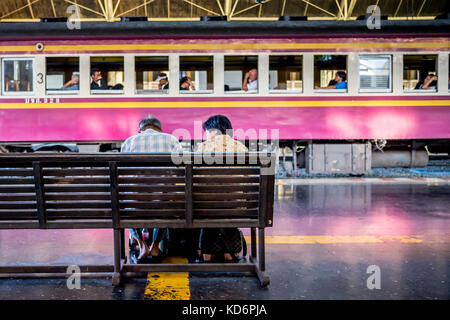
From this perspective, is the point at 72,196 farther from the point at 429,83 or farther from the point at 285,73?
the point at 429,83

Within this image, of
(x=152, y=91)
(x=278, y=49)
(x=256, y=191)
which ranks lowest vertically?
(x=256, y=191)

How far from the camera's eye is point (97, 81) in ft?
28.3

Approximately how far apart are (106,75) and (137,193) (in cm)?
641

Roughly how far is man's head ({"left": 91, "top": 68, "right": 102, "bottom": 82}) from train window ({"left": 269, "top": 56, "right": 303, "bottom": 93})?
373cm

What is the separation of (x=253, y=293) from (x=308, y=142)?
6.45 meters

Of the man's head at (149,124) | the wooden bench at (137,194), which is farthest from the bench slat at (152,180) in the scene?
the man's head at (149,124)

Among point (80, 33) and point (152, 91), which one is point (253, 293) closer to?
point (152, 91)

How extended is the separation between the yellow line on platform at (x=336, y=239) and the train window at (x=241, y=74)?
16.2 feet

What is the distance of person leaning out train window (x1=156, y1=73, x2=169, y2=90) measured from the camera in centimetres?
863

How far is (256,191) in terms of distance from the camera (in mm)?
2969

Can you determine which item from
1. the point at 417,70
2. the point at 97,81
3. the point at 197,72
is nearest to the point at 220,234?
the point at 197,72
